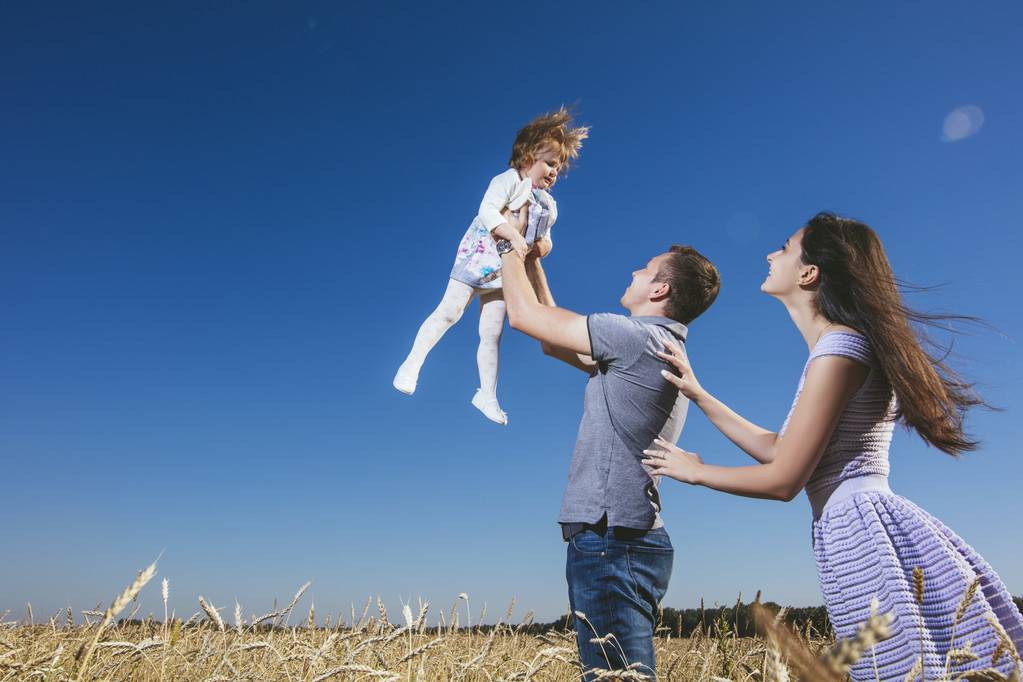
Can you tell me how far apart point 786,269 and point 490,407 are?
410cm

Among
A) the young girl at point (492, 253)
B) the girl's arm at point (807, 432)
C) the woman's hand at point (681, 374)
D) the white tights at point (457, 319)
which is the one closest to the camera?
the girl's arm at point (807, 432)

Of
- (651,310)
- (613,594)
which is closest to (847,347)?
(651,310)

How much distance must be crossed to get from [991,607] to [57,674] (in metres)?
3.50

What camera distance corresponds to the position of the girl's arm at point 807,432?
3.07 metres

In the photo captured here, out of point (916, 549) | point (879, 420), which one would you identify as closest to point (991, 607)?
point (916, 549)

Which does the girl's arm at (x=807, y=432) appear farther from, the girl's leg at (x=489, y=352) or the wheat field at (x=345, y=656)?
the girl's leg at (x=489, y=352)

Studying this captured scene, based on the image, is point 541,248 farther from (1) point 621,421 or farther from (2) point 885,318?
(2) point 885,318

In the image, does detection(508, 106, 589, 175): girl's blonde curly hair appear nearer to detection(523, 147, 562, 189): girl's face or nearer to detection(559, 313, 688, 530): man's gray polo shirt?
detection(523, 147, 562, 189): girl's face

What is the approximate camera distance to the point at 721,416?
3.79 metres

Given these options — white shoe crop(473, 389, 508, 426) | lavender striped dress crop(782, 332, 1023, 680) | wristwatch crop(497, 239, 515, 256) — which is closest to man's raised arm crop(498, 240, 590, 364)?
wristwatch crop(497, 239, 515, 256)

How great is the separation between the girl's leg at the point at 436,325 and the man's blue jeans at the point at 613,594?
477cm

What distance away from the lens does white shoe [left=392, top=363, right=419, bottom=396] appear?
792cm

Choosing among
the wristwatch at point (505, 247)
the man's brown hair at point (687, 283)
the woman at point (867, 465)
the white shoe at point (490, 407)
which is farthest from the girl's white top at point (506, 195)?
the woman at point (867, 465)

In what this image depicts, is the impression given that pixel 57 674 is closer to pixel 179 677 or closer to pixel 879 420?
pixel 179 677
